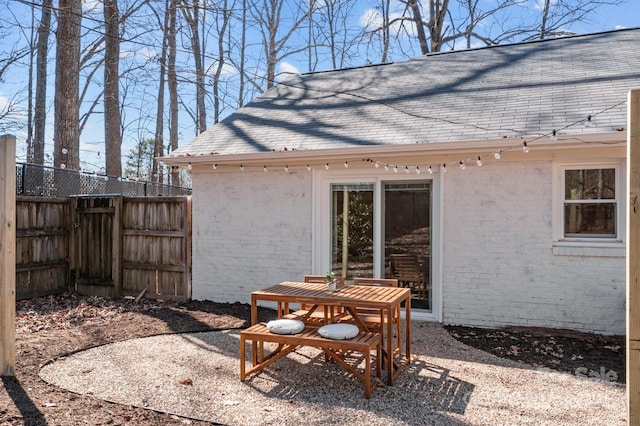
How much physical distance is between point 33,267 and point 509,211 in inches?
302

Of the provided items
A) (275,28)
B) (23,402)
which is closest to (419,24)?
(275,28)

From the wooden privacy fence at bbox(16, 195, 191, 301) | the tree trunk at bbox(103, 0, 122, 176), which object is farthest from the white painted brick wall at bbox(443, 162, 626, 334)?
the tree trunk at bbox(103, 0, 122, 176)

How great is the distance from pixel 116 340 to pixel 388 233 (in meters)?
3.86

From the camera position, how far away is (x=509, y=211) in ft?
21.3

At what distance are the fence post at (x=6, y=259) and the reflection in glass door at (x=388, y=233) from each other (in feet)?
13.9

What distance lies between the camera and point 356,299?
448cm

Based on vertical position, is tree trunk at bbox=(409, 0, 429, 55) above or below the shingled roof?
above

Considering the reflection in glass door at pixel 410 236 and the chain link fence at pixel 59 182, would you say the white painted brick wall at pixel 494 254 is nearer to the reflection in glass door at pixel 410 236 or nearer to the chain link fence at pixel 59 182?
the reflection in glass door at pixel 410 236

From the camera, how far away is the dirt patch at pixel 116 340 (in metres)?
3.77

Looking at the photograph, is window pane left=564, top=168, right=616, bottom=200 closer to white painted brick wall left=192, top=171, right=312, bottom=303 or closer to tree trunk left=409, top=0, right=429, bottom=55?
white painted brick wall left=192, top=171, right=312, bottom=303

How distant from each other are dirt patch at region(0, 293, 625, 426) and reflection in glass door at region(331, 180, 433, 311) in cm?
100

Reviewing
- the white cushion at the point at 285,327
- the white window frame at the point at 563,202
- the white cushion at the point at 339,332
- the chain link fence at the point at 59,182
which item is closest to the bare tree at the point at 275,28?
the chain link fence at the point at 59,182

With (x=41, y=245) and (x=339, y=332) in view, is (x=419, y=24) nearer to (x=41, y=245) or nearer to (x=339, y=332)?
(x=41, y=245)

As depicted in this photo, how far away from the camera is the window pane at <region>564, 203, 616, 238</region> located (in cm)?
617
